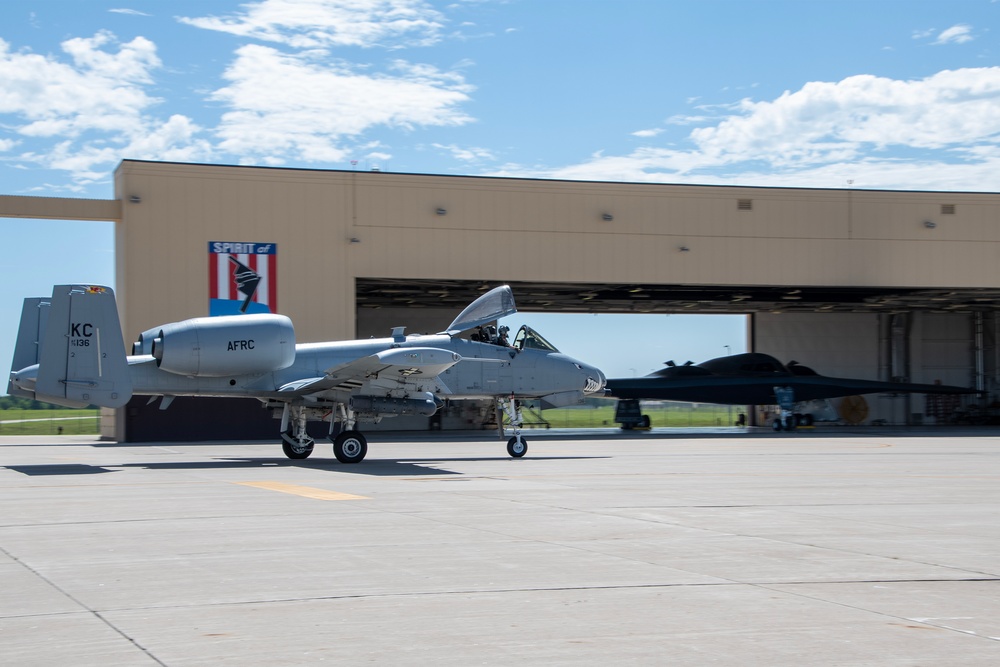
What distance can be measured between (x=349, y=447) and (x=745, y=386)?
2773 cm

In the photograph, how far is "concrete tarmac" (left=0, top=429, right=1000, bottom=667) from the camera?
551 centimetres

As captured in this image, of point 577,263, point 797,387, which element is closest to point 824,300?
point 797,387

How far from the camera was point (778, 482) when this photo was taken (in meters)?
16.4

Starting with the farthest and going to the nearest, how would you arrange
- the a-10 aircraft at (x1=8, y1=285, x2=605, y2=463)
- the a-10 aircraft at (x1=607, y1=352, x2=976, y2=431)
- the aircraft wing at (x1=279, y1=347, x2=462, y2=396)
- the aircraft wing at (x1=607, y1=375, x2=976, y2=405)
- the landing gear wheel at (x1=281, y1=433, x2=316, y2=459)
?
the a-10 aircraft at (x1=607, y1=352, x2=976, y2=431) → the aircraft wing at (x1=607, y1=375, x2=976, y2=405) → the landing gear wheel at (x1=281, y1=433, x2=316, y2=459) → the aircraft wing at (x1=279, y1=347, x2=462, y2=396) → the a-10 aircraft at (x1=8, y1=285, x2=605, y2=463)

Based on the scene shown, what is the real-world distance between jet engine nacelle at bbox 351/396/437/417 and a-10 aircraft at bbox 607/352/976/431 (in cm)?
2398

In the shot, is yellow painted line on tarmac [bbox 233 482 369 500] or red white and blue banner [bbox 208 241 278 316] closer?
yellow painted line on tarmac [bbox 233 482 369 500]

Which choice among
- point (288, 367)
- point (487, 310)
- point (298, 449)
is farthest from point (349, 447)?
point (487, 310)

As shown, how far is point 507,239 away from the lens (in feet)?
120

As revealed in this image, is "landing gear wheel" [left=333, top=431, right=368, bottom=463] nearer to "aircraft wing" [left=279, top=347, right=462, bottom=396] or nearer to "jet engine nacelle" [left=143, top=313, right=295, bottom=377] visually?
"aircraft wing" [left=279, top=347, right=462, bottom=396]

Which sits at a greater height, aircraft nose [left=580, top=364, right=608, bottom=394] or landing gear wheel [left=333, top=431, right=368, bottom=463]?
aircraft nose [left=580, top=364, right=608, bottom=394]

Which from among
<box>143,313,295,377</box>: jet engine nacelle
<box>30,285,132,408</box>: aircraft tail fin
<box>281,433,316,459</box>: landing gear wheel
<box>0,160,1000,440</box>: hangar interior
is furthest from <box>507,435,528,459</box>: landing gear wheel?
<box>0,160,1000,440</box>: hangar interior

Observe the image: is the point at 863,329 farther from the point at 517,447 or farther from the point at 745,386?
the point at 517,447

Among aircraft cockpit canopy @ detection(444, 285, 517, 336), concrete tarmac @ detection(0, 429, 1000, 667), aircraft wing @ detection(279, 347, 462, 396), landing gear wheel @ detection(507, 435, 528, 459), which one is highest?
aircraft cockpit canopy @ detection(444, 285, 517, 336)

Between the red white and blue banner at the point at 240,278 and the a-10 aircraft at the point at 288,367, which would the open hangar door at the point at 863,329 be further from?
the a-10 aircraft at the point at 288,367
